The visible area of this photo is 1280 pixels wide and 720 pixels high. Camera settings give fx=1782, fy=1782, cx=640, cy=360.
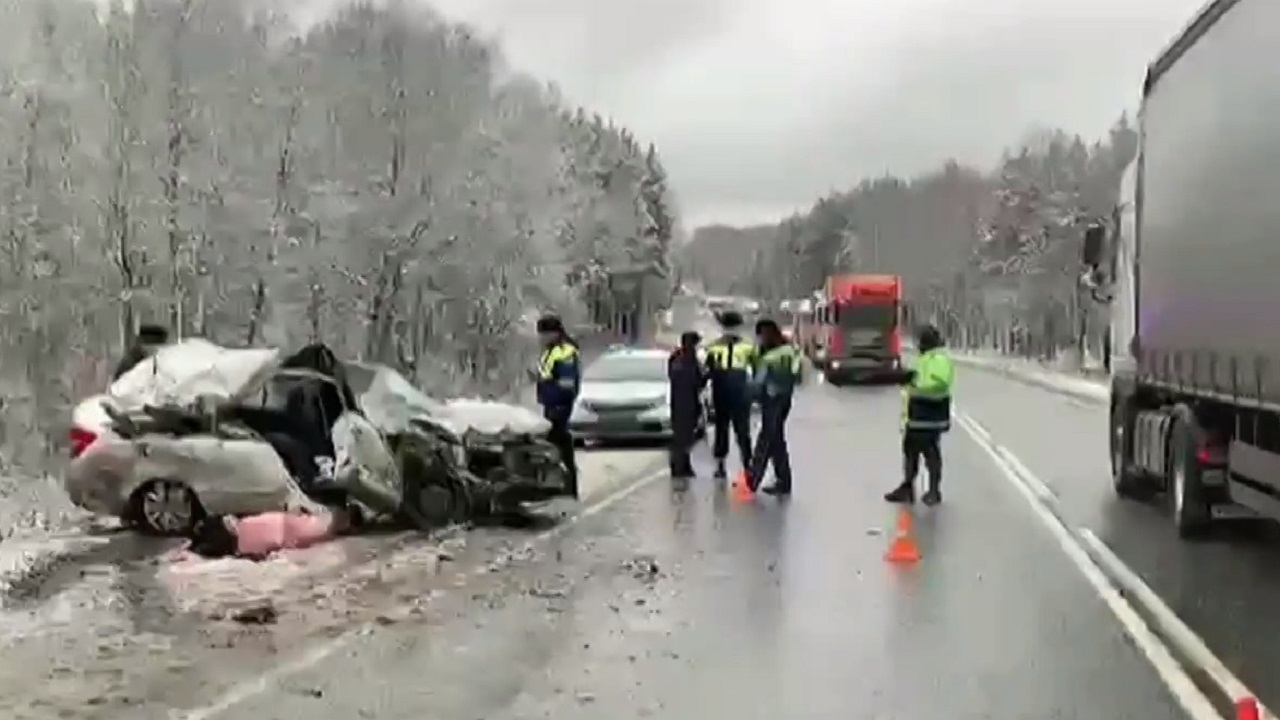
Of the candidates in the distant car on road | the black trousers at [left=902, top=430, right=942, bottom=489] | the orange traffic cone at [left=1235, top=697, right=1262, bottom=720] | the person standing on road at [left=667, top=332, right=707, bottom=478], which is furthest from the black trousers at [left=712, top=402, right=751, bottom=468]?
the orange traffic cone at [left=1235, top=697, right=1262, bottom=720]

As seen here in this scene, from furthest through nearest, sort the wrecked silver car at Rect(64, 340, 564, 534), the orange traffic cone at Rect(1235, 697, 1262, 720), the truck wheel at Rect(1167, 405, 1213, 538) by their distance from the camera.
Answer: the truck wheel at Rect(1167, 405, 1213, 538), the wrecked silver car at Rect(64, 340, 564, 534), the orange traffic cone at Rect(1235, 697, 1262, 720)

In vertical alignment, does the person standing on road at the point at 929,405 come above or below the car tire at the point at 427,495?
above

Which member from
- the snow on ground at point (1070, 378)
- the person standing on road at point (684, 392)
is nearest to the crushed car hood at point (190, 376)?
the person standing on road at point (684, 392)

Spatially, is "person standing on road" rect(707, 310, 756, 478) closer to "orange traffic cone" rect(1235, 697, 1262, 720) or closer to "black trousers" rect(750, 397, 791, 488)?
"black trousers" rect(750, 397, 791, 488)

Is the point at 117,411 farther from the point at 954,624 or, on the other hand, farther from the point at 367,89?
the point at 367,89

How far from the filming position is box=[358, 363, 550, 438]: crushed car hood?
16.1 metres

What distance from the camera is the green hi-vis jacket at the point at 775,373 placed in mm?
19328

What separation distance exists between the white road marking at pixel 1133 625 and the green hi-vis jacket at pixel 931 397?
134 cm

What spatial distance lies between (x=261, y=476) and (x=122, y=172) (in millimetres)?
30509

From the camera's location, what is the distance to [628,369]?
1112 inches

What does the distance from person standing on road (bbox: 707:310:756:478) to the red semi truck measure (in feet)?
117

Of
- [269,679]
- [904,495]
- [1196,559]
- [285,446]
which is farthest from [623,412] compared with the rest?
[269,679]

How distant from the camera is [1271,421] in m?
12.8

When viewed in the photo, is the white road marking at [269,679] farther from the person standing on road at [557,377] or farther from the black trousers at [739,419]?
the black trousers at [739,419]
